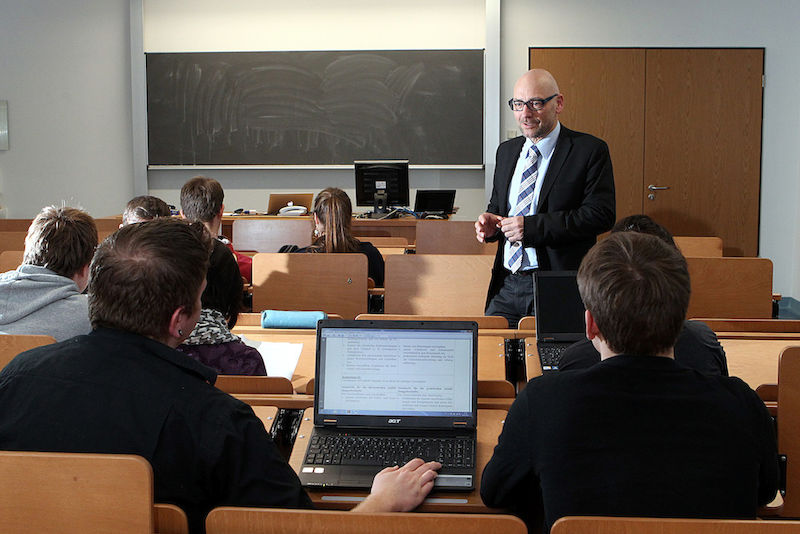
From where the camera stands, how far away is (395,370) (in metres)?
2.09

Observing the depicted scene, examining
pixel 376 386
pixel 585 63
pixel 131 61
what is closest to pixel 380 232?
pixel 585 63

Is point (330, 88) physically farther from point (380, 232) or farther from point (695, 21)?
point (695, 21)

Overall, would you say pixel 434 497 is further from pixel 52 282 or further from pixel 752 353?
pixel 752 353

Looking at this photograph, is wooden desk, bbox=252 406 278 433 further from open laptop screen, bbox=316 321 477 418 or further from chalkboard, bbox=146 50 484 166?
chalkboard, bbox=146 50 484 166

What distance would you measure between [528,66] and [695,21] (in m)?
Result: 1.64

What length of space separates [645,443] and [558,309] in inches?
57.5

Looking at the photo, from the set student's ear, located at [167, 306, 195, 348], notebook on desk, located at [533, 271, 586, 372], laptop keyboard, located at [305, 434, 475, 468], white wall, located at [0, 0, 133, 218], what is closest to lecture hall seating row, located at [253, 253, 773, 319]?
notebook on desk, located at [533, 271, 586, 372]

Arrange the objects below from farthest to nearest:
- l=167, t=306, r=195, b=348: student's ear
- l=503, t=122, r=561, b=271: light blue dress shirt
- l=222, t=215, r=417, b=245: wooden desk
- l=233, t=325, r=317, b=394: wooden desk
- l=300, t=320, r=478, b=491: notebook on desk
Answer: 1. l=222, t=215, r=417, b=245: wooden desk
2. l=503, t=122, r=561, b=271: light blue dress shirt
3. l=233, t=325, r=317, b=394: wooden desk
4. l=300, t=320, r=478, b=491: notebook on desk
5. l=167, t=306, r=195, b=348: student's ear

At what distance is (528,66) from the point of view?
8.27m

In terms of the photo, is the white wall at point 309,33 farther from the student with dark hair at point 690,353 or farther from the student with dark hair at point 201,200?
the student with dark hair at point 690,353

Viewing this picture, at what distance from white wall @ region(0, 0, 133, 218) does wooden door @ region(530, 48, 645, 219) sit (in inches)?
171

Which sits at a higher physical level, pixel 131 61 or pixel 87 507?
pixel 131 61

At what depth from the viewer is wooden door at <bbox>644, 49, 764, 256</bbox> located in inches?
319

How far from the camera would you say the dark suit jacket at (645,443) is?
1.45 metres
